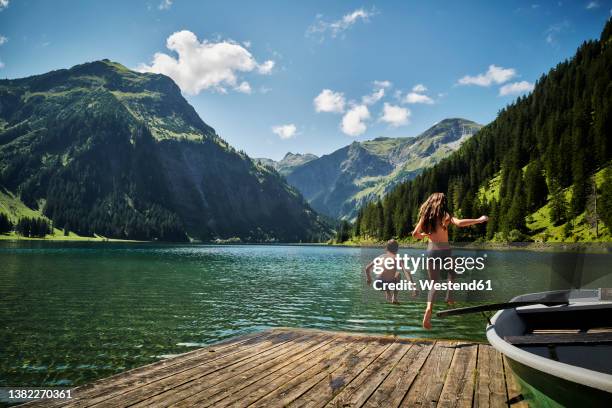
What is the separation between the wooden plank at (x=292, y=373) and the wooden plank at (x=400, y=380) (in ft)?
5.40

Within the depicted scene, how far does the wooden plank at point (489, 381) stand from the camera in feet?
23.7

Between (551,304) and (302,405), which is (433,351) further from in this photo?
(302,405)

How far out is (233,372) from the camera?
9.38 meters

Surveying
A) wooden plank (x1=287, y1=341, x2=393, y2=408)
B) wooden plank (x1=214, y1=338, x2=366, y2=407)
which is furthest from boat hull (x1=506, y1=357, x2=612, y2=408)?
wooden plank (x1=214, y1=338, x2=366, y2=407)

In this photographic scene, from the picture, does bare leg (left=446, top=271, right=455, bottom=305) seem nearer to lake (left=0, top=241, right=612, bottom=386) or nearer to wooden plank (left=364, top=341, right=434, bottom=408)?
lake (left=0, top=241, right=612, bottom=386)

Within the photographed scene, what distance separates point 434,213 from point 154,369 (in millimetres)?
8276

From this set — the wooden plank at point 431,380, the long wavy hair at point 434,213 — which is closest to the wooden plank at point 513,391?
the wooden plank at point 431,380

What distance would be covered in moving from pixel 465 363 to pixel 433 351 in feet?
4.44

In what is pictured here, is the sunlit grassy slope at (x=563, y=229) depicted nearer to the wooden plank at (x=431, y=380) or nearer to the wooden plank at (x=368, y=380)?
the wooden plank at (x=431, y=380)

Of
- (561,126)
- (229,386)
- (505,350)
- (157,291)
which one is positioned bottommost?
(157,291)

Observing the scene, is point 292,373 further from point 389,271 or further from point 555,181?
point 555,181

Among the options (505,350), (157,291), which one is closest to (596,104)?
(157,291)

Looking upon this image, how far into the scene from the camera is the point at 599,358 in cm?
632

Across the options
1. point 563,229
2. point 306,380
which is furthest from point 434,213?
point 563,229
